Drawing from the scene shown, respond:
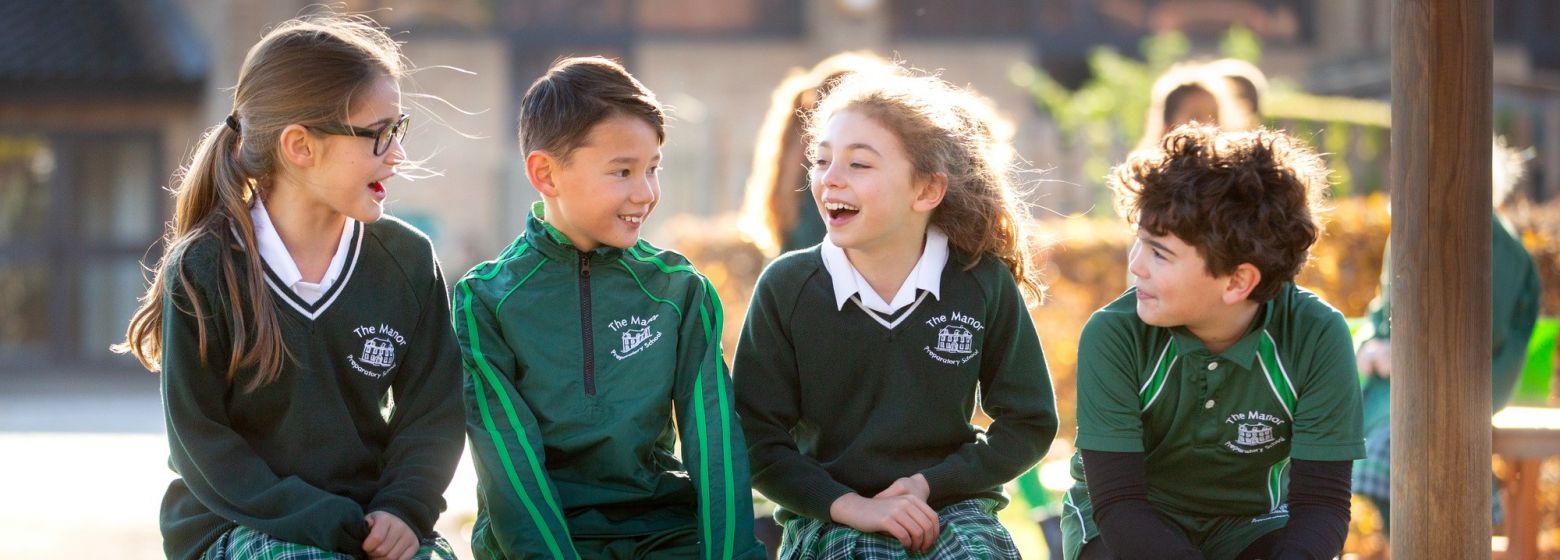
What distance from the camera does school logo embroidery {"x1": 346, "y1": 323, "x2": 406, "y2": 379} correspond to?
2945 millimetres

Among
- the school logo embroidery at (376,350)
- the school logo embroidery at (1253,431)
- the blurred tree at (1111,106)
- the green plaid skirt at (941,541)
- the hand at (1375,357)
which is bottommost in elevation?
the green plaid skirt at (941,541)

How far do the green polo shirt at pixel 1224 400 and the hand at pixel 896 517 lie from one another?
335 millimetres

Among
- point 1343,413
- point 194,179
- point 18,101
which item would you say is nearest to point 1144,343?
point 1343,413

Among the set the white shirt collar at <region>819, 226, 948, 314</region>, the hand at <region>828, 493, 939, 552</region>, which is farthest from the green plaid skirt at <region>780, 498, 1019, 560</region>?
the white shirt collar at <region>819, 226, 948, 314</region>

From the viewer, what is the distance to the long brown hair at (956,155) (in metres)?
3.15

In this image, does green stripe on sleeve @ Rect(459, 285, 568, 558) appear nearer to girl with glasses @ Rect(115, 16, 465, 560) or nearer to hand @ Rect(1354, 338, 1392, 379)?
girl with glasses @ Rect(115, 16, 465, 560)

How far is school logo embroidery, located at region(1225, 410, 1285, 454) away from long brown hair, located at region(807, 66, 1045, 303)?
58 cm

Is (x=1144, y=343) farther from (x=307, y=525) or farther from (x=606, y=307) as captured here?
(x=307, y=525)

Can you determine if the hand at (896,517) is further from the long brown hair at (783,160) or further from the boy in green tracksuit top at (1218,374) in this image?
the long brown hair at (783,160)


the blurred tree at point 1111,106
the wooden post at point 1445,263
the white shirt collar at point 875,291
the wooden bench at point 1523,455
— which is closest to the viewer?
the wooden post at point 1445,263

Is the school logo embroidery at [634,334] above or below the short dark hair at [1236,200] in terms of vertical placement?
below

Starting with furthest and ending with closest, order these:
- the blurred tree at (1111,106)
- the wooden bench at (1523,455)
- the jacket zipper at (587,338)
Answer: the blurred tree at (1111,106)
the wooden bench at (1523,455)
the jacket zipper at (587,338)

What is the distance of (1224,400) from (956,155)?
2.49 ft

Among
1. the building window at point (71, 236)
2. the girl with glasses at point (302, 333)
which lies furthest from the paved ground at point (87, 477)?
the girl with glasses at point (302, 333)
